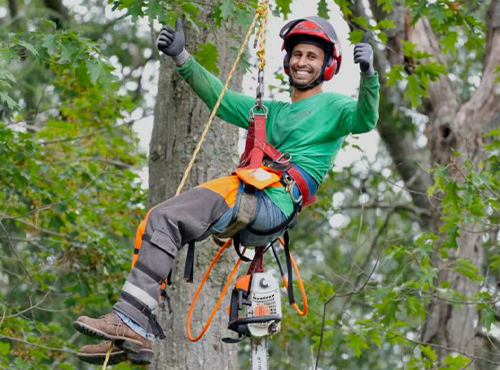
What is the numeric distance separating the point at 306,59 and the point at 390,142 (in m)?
7.32

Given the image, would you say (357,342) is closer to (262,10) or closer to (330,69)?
(330,69)

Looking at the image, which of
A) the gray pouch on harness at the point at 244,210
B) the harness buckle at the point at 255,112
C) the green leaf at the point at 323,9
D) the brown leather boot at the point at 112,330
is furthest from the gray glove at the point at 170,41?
the green leaf at the point at 323,9

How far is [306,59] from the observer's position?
4.78 m

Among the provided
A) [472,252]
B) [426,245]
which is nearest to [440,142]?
[472,252]

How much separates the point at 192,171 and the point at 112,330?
6.67 feet

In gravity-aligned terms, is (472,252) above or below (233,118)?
below

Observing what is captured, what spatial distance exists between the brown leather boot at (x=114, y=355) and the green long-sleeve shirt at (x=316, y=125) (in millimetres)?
974

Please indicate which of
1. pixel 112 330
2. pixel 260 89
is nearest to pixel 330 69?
pixel 260 89

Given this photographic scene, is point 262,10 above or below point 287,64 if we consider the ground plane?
above

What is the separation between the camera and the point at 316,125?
4.66m

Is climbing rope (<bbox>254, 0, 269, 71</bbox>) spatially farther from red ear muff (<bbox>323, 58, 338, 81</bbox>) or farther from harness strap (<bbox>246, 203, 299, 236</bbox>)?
harness strap (<bbox>246, 203, 299, 236</bbox>)

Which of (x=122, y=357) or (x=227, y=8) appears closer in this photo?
(x=122, y=357)

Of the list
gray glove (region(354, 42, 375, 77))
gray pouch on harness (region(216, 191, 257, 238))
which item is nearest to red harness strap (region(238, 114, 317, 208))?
gray pouch on harness (region(216, 191, 257, 238))

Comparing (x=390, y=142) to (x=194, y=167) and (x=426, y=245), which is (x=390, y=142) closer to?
(x=426, y=245)
